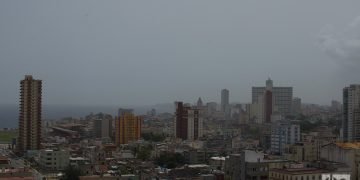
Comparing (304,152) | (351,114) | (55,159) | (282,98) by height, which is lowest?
(55,159)

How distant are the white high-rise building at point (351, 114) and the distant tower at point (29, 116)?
1235 centimetres

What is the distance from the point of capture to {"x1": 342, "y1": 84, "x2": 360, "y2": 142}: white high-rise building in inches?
902

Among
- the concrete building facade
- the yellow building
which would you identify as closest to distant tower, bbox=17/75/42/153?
the concrete building facade

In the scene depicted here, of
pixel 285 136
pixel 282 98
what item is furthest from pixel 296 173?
pixel 282 98

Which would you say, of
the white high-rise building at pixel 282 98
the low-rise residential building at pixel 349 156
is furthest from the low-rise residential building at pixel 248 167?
the white high-rise building at pixel 282 98

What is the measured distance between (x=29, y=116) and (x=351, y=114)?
13411 millimetres

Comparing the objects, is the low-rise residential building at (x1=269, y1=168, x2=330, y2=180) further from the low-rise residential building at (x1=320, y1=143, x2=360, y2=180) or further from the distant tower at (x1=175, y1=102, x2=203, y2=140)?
the distant tower at (x1=175, y1=102, x2=203, y2=140)

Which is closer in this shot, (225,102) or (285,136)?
(285,136)

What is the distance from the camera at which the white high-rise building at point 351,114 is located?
22.9 m

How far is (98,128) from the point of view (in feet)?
106

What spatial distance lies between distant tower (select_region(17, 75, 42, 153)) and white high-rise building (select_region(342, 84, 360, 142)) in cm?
1235

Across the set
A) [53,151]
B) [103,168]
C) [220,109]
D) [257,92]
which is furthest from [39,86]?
[220,109]

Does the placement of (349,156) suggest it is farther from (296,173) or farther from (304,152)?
(304,152)

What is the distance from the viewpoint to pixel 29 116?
2153cm
